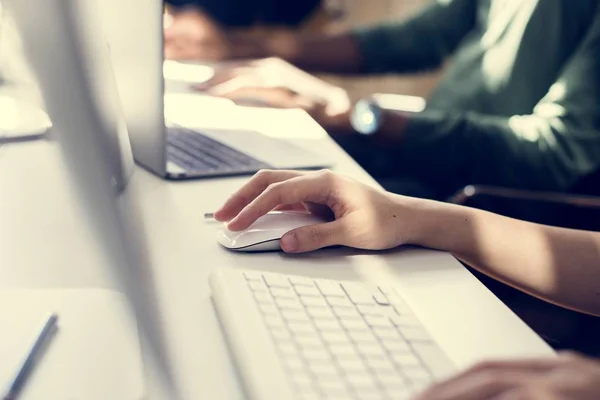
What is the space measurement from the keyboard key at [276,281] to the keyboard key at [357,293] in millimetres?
53

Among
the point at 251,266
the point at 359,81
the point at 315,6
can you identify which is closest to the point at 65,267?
the point at 251,266

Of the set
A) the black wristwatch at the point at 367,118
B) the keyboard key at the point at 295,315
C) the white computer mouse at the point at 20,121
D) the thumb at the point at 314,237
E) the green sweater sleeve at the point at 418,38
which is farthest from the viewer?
the green sweater sleeve at the point at 418,38

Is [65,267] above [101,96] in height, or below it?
below

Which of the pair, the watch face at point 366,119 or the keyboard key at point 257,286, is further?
the watch face at point 366,119

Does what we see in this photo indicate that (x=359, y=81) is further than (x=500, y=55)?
Yes

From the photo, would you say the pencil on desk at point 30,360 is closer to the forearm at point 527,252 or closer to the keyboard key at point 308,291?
the keyboard key at point 308,291

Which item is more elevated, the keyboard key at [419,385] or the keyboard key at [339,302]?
the keyboard key at [339,302]

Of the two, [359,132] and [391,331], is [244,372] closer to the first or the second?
[391,331]

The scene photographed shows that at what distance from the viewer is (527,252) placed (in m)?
0.77

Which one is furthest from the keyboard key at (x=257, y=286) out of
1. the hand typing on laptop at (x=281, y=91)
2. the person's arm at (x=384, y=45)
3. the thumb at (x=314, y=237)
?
the person's arm at (x=384, y=45)

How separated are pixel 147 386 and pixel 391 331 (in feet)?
0.65

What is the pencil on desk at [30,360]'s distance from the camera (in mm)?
463

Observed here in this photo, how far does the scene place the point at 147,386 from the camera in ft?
1.64

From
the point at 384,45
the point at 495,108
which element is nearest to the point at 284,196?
the point at 495,108
